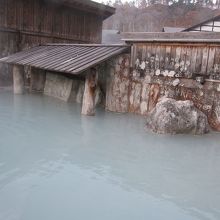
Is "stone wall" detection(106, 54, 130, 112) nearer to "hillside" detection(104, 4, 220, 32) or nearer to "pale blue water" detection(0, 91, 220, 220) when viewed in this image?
"pale blue water" detection(0, 91, 220, 220)

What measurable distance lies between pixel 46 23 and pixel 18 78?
14.0 ft

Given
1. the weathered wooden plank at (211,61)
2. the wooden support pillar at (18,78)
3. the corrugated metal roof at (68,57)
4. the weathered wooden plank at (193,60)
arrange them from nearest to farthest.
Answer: the weathered wooden plank at (211,61), the weathered wooden plank at (193,60), the corrugated metal roof at (68,57), the wooden support pillar at (18,78)

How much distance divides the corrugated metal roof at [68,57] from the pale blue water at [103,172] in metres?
1.40

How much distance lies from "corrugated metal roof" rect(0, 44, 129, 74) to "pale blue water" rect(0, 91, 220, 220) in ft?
4.59

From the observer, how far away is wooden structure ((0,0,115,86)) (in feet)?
39.8

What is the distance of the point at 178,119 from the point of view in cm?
644

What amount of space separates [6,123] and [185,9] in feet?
141

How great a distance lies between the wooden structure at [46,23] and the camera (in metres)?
12.1

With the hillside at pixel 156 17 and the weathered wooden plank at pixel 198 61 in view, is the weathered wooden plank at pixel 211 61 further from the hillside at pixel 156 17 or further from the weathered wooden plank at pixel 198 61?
the hillside at pixel 156 17

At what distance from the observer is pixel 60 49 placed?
981 centimetres

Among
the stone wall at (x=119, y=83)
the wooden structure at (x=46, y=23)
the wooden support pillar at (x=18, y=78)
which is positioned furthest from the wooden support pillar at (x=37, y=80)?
the stone wall at (x=119, y=83)

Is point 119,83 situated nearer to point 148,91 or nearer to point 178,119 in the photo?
point 148,91

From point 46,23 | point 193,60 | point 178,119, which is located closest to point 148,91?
point 193,60

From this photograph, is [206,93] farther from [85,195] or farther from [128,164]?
[85,195]
